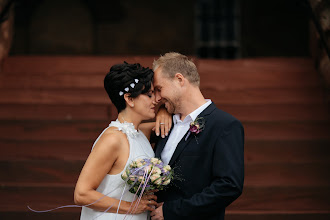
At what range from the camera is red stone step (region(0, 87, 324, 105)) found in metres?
5.90

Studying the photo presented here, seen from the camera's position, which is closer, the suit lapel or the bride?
the bride

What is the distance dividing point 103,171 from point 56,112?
3505 mm

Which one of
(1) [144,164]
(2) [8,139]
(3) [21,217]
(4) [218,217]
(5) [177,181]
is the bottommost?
(3) [21,217]

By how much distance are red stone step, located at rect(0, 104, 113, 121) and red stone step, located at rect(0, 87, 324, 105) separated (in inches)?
8.1

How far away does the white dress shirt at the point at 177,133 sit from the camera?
2639 millimetres

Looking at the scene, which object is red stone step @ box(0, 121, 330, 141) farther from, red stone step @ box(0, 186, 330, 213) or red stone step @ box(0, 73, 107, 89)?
red stone step @ box(0, 73, 107, 89)

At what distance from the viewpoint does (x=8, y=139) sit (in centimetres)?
496

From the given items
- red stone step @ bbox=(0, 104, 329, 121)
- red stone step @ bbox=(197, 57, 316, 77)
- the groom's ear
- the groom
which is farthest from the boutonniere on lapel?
red stone step @ bbox=(197, 57, 316, 77)

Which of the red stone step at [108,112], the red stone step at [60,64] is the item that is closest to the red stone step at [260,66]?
the red stone step at [60,64]

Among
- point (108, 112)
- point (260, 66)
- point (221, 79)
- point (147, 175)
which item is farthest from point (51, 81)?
point (147, 175)

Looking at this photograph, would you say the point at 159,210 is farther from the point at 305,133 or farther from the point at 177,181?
the point at 305,133

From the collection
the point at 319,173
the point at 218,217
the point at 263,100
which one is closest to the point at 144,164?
the point at 218,217

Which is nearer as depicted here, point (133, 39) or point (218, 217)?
point (218, 217)

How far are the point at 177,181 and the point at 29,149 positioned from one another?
291cm
